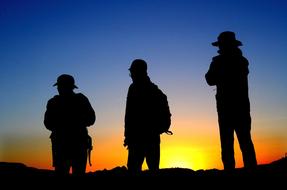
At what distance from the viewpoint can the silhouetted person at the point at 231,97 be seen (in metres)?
7.68

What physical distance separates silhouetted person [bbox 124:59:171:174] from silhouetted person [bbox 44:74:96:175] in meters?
1.07

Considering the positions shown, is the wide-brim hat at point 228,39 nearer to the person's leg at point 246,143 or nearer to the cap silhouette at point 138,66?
the person's leg at point 246,143

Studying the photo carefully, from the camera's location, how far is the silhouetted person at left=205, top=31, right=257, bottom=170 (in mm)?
7684

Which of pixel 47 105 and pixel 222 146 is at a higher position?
pixel 47 105

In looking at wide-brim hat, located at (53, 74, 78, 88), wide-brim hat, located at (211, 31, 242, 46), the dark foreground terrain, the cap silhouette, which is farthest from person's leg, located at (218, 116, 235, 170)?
wide-brim hat, located at (53, 74, 78, 88)

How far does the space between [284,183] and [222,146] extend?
2248 millimetres

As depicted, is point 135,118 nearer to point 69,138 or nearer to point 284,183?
point 69,138

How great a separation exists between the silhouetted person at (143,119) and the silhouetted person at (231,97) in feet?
4.03

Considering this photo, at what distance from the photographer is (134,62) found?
24.7 ft

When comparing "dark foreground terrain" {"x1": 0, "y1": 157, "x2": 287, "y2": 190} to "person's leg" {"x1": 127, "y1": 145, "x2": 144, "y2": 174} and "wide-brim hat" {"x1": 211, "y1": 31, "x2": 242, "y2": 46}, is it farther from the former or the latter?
"wide-brim hat" {"x1": 211, "y1": 31, "x2": 242, "y2": 46}

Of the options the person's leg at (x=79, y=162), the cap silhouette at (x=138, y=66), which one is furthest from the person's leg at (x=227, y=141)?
the person's leg at (x=79, y=162)

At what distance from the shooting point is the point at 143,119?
24.7 ft

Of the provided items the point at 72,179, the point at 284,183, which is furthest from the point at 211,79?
the point at 72,179

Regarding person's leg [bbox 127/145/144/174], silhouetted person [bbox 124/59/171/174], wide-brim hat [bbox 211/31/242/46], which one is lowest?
person's leg [bbox 127/145/144/174]
